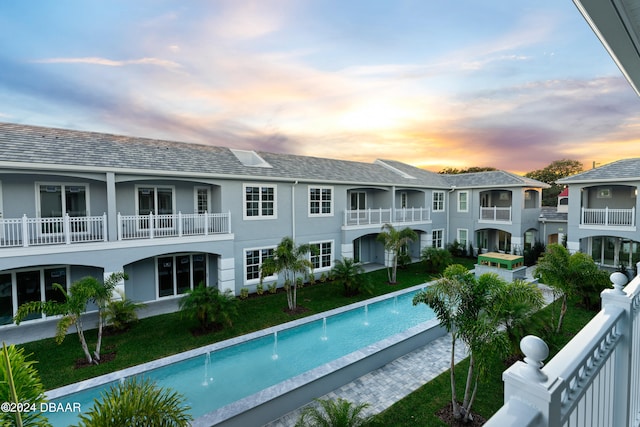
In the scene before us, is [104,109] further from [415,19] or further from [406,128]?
[406,128]

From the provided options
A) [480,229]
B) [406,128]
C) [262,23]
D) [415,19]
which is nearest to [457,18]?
[415,19]

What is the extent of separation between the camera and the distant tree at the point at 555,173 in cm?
4809

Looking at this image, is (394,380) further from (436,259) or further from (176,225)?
(436,259)

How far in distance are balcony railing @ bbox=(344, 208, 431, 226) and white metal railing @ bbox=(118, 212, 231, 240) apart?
27.5ft

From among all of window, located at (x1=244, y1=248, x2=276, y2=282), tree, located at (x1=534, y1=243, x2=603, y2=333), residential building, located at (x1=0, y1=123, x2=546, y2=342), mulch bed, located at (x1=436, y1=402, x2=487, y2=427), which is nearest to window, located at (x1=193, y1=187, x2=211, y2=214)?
residential building, located at (x1=0, y1=123, x2=546, y2=342)

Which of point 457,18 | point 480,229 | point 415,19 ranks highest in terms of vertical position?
point 415,19

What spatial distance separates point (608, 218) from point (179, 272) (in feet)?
87.5

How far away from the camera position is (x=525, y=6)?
234 inches

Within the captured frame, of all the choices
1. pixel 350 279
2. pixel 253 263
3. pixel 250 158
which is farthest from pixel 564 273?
pixel 250 158

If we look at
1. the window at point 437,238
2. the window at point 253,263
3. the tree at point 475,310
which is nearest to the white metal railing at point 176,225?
the window at point 253,263

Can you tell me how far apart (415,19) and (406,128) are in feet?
36.7

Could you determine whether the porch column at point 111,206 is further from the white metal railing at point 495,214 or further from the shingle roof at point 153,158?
the white metal railing at point 495,214

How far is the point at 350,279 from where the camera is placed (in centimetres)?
1540

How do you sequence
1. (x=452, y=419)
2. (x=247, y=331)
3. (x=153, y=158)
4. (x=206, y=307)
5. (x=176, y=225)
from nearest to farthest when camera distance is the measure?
(x=452, y=419) < (x=206, y=307) < (x=247, y=331) < (x=153, y=158) < (x=176, y=225)
